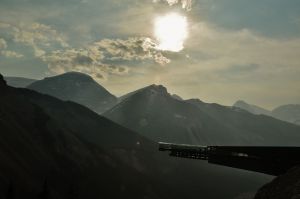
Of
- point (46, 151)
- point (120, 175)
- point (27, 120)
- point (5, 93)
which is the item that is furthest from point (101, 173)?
point (5, 93)

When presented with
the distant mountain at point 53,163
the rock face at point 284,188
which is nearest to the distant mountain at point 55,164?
the distant mountain at point 53,163

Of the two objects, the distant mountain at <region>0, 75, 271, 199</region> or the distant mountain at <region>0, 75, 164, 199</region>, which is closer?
the distant mountain at <region>0, 75, 271, 199</region>

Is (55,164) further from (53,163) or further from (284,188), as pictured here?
(284,188)

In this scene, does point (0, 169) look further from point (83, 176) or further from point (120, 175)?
point (120, 175)

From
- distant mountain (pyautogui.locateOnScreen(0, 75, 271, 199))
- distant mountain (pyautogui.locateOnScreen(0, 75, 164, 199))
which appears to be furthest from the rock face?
distant mountain (pyautogui.locateOnScreen(0, 75, 164, 199))

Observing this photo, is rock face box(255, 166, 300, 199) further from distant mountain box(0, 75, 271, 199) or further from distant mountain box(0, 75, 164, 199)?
distant mountain box(0, 75, 164, 199)

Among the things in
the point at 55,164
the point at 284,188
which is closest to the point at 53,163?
the point at 55,164

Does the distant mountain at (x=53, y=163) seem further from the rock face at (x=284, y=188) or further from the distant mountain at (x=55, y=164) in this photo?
the rock face at (x=284, y=188)

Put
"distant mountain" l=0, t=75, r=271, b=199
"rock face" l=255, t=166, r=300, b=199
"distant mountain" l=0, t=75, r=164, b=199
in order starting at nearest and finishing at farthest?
1. "rock face" l=255, t=166, r=300, b=199
2. "distant mountain" l=0, t=75, r=271, b=199
3. "distant mountain" l=0, t=75, r=164, b=199
